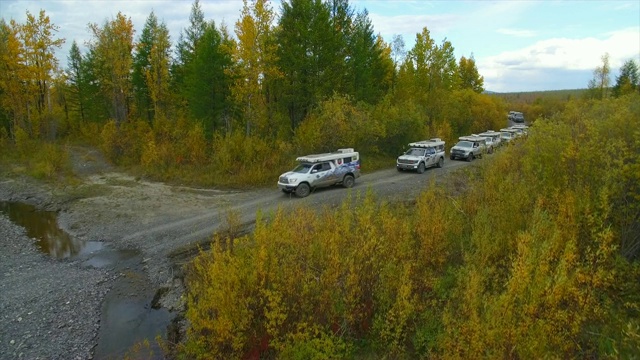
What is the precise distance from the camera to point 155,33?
111ft

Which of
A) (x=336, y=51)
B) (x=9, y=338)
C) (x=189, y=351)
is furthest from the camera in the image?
(x=336, y=51)

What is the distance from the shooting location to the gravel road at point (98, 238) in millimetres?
8938

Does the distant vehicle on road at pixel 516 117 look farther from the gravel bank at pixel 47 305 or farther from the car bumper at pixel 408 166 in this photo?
the gravel bank at pixel 47 305

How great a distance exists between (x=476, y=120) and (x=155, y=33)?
35346 millimetres

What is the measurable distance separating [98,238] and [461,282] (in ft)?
45.8

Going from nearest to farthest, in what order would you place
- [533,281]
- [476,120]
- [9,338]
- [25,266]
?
[533,281], [9,338], [25,266], [476,120]

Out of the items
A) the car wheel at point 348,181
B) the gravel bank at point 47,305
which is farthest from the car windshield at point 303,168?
the gravel bank at point 47,305

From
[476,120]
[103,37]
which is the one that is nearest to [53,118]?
[103,37]

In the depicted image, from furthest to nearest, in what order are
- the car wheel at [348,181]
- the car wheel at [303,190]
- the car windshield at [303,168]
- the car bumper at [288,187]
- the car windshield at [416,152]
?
the car windshield at [416,152] < the car wheel at [348,181] < the car windshield at [303,168] < the car wheel at [303,190] < the car bumper at [288,187]

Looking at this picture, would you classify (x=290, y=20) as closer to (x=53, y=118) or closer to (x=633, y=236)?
(x=633, y=236)

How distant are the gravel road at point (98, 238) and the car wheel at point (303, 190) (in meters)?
0.40

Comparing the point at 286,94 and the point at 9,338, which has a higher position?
the point at 286,94

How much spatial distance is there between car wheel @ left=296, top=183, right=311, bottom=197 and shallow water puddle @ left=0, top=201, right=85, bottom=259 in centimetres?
922

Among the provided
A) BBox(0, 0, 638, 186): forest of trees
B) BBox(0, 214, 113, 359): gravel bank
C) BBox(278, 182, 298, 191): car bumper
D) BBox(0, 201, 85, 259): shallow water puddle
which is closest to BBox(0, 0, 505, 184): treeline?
BBox(0, 0, 638, 186): forest of trees
